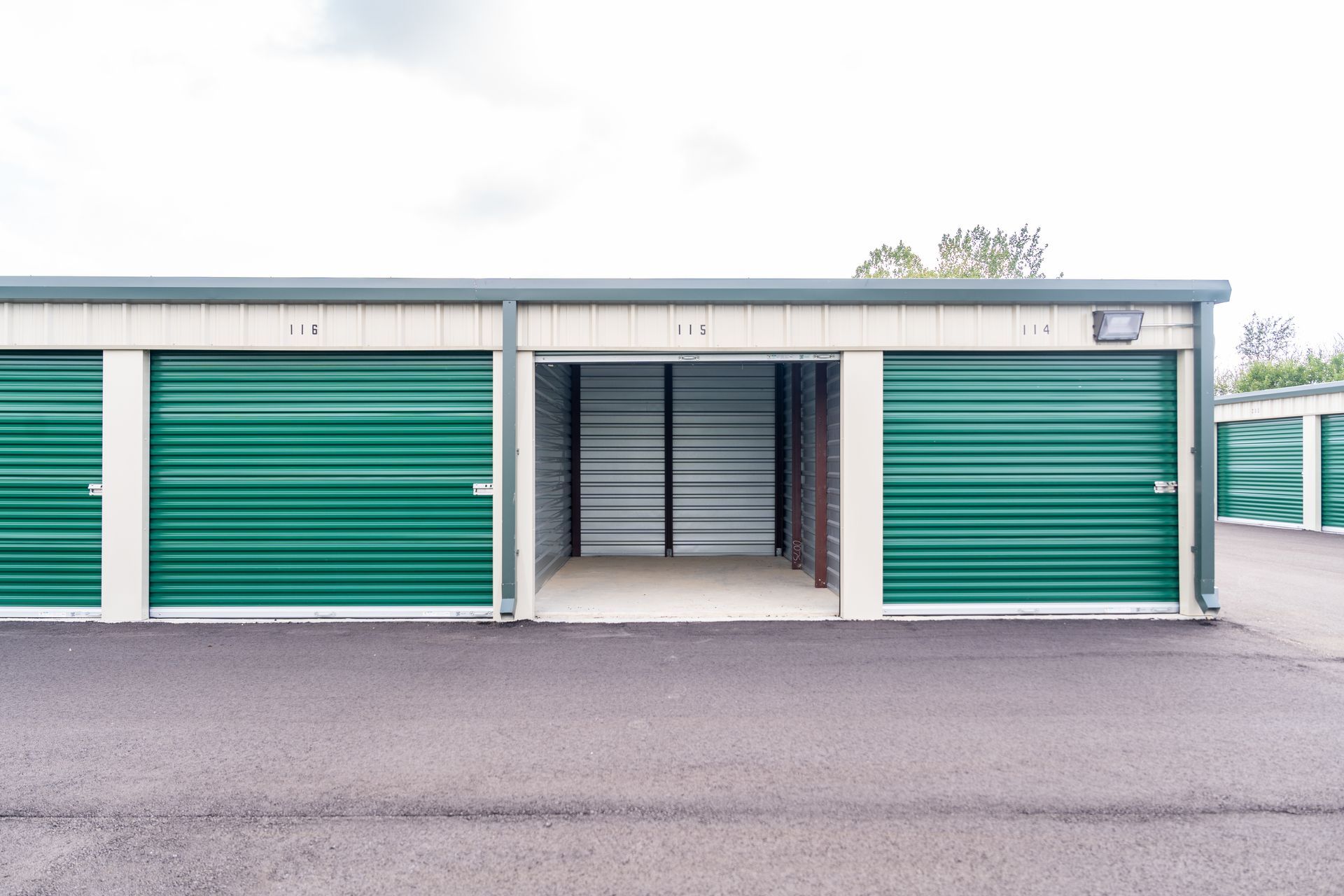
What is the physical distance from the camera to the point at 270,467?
24.7 feet

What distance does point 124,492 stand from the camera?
7355 mm

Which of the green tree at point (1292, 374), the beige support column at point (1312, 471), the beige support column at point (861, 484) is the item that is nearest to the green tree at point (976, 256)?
the green tree at point (1292, 374)

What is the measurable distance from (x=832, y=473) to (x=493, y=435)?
167 inches

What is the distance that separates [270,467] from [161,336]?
177 centimetres

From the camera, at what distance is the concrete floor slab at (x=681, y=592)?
7559 mm

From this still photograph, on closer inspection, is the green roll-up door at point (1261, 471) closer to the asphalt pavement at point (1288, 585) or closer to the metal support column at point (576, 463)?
the asphalt pavement at point (1288, 585)

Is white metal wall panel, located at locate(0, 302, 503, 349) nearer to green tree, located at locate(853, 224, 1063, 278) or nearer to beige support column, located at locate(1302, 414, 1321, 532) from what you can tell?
beige support column, located at locate(1302, 414, 1321, 532)

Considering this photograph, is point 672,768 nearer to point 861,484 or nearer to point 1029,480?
point 861,484

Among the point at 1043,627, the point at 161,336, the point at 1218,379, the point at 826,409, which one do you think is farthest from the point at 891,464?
the point at 1218,379

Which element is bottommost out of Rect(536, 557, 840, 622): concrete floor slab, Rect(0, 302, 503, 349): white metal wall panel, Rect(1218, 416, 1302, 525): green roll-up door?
Rect(536, 557, 840, 622): concrete floor slab


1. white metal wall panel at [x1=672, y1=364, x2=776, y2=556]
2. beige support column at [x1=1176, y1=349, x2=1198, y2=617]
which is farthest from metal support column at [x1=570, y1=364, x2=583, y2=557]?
beige support column at [x1=1176, y1=349, x2=1198, y2=617]

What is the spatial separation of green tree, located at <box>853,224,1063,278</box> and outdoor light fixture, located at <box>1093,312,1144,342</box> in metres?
32.1

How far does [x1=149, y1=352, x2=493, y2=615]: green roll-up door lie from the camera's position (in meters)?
7.46

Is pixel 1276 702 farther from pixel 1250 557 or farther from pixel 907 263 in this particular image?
pixel 907 263
